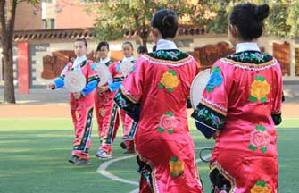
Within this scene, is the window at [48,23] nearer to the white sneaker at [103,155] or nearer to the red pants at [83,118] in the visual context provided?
the white sneaker at [103,155]

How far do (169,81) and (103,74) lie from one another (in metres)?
5.81

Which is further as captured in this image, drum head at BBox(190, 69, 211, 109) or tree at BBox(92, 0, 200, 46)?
tree at BBox(92, 0, 200, 46)

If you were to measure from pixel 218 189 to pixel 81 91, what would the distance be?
568cm

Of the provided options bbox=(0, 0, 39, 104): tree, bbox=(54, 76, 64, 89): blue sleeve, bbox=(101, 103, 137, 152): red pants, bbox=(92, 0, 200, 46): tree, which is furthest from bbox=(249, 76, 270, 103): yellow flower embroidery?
bbox=(0, 0, 39, 104): tree

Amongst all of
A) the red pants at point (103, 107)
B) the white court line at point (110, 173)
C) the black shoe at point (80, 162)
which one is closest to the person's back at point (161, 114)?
the white court line at point (110, 173)

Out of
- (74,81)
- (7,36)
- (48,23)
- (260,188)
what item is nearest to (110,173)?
(74,81)

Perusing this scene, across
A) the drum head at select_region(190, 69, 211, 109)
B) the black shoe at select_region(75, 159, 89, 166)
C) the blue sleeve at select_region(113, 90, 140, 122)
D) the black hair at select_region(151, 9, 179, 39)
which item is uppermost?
the black hair at select_region(151, 9, 179, 39)

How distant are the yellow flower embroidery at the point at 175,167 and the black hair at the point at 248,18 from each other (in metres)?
1.44

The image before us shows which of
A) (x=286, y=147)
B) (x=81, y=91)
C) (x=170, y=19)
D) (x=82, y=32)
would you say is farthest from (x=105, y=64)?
(x=82, y=32)

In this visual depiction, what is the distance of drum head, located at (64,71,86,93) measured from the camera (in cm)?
999

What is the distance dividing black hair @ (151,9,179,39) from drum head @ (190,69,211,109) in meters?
0.41

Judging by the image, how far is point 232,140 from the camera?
4516 millimetres

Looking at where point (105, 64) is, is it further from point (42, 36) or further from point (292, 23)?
point (42, 36)

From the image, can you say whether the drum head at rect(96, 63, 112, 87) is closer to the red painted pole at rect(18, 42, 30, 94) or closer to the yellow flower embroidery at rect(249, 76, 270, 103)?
the yellow flower embroidery at rect(249, 76, 270, 103)
